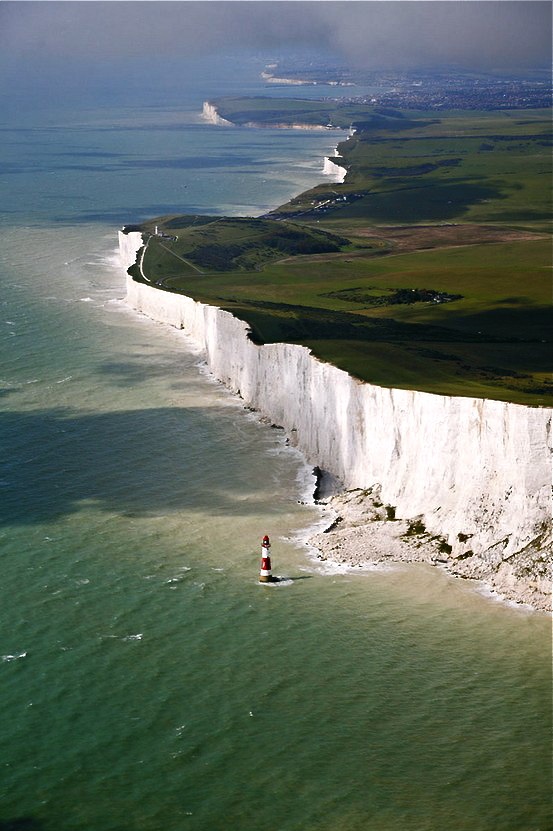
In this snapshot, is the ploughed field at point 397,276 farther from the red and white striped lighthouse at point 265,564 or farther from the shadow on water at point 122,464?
the red and white striped lighthouse at point 265,564

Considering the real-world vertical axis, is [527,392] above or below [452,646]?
above

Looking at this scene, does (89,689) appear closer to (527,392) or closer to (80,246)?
(527,392)

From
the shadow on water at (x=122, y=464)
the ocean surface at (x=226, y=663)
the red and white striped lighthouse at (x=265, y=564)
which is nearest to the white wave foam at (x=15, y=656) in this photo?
the ocean surface at (x=226, y=663)

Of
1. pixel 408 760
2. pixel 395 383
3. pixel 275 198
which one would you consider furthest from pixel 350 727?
pixel 275 198

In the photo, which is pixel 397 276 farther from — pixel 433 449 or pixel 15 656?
pixel 15 656

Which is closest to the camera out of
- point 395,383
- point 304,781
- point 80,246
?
point 304,781
